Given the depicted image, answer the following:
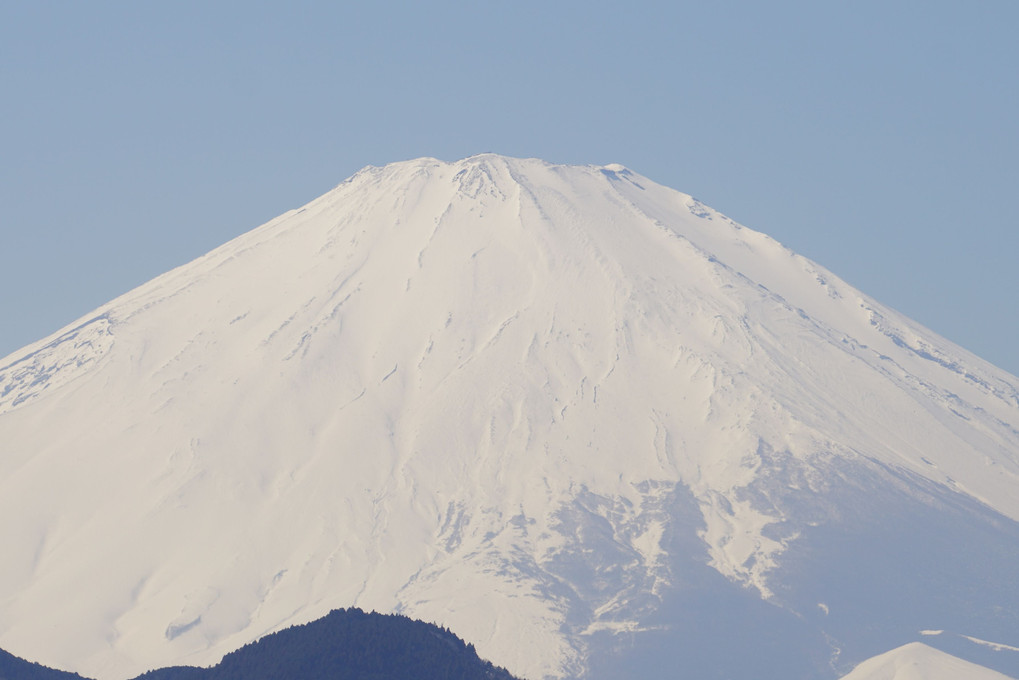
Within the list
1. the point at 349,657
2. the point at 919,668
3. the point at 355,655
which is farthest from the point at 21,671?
the point at 919,668

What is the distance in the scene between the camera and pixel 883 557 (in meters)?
190

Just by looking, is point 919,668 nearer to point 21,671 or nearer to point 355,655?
point 355,655

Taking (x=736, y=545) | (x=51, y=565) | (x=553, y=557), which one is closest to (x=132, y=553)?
(x=51, y=565)

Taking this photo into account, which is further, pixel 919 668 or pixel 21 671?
pixel 919 668

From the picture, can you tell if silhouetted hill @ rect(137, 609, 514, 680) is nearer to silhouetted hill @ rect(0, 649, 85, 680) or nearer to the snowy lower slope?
silhouetted hill @ rect(0, 649, 85, 680)

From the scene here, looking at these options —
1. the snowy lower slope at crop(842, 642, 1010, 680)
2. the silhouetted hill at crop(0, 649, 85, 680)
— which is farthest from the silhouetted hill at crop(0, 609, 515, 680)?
the snowy lower slope at crop(842, 642, 1010, 680)

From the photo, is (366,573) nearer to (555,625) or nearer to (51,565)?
(555,625)

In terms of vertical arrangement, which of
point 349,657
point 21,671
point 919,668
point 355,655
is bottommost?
point 21,671

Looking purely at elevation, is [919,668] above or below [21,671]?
above

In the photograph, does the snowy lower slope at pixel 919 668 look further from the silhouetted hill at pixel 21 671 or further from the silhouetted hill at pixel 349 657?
the silhouetted hill at pixel 21 671

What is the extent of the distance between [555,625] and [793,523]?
29868 mm

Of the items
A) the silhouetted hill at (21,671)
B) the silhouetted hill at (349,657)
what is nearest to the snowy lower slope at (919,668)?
the silhouetted hill at (349,657)

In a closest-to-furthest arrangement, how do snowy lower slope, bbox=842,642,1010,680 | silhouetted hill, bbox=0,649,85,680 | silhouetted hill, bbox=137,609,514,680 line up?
silhouetted hill, bbox=137,609,514,680
silhouetted hill, bbox=0,649,85,680
snowy lower slope, bbox=842,642,1010,680

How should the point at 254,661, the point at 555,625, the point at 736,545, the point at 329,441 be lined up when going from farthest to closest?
the point at 329,441 → the point at 736,545 → the point at 555,625 → the point at 254,661
